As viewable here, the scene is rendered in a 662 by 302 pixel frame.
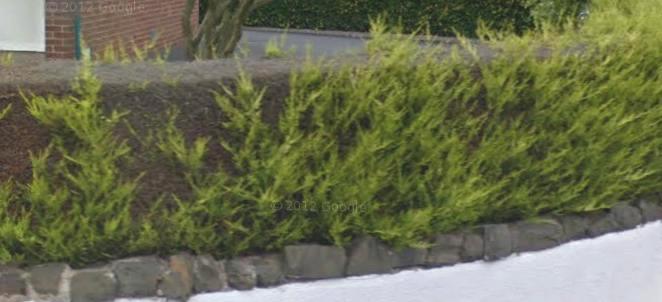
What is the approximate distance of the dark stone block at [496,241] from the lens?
3414mm

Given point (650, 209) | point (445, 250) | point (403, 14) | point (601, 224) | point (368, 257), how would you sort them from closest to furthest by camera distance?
point (368, 257)
point (445, 250)
point (601, 224)
point (650, 209)
point (403, 14)

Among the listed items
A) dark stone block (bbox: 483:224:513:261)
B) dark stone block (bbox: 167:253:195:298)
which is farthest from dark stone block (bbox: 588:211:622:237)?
dark stone block (bbox: 167:253:195:298)

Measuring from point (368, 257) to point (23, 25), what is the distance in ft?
19.6

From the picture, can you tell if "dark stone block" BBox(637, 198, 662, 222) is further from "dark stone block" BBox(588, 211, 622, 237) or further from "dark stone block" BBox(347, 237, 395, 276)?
"dark stone block" BBox(347, 237, 395, 276)

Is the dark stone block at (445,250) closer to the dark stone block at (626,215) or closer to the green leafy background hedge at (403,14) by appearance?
the dark stone block at (626,215)

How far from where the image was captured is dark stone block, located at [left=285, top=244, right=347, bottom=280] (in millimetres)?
3045

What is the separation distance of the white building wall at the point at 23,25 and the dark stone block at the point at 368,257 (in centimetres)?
567

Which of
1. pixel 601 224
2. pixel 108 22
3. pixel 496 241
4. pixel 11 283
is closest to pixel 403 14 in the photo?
pixel 108 22

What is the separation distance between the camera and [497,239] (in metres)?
3.42

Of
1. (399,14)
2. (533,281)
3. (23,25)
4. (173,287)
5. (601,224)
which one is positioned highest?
(399,14)

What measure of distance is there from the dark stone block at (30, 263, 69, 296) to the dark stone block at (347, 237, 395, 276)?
118cm

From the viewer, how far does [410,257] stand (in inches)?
128

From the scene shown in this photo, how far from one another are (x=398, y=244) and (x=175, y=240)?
963 millimetres

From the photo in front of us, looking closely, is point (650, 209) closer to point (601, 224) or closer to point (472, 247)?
point (601, 224)
